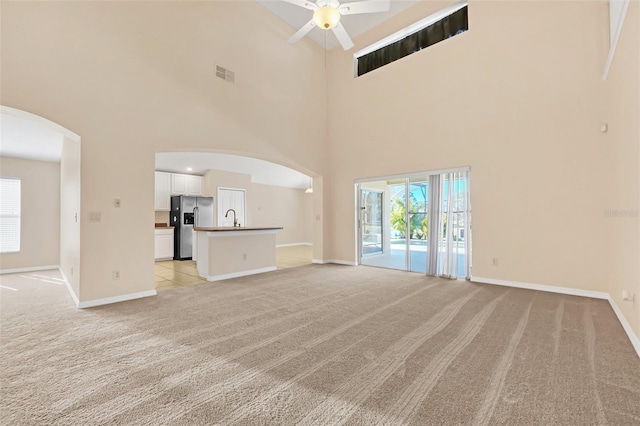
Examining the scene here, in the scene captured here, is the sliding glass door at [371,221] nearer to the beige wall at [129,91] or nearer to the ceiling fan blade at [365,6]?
the beige wall at [129,91]

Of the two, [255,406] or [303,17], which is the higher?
[303,17]

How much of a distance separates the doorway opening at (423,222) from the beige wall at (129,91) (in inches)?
125

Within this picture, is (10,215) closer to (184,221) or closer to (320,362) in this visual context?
(184,221)

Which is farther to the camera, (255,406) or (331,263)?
(331,263)

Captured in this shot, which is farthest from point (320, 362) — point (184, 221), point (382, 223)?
point (184, 221)

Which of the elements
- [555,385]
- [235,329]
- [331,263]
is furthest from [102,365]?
[331,263]

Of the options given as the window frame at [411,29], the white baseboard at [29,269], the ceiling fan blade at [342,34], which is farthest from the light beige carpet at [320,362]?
the window frame at [411,29]

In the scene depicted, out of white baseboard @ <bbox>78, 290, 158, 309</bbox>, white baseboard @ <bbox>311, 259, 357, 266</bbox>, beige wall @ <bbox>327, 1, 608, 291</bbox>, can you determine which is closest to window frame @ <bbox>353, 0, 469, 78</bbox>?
beige wall @ <bbox>327, 1, 608, 291</bbox>

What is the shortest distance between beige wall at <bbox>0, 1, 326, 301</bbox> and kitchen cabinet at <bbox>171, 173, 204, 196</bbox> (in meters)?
4.23

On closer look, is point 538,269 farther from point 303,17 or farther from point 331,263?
point 303,17

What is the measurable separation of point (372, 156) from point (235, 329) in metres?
4.76

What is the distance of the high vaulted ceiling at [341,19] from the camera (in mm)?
5715

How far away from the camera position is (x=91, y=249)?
3631 millimetres

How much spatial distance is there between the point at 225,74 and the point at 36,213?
5639mm
